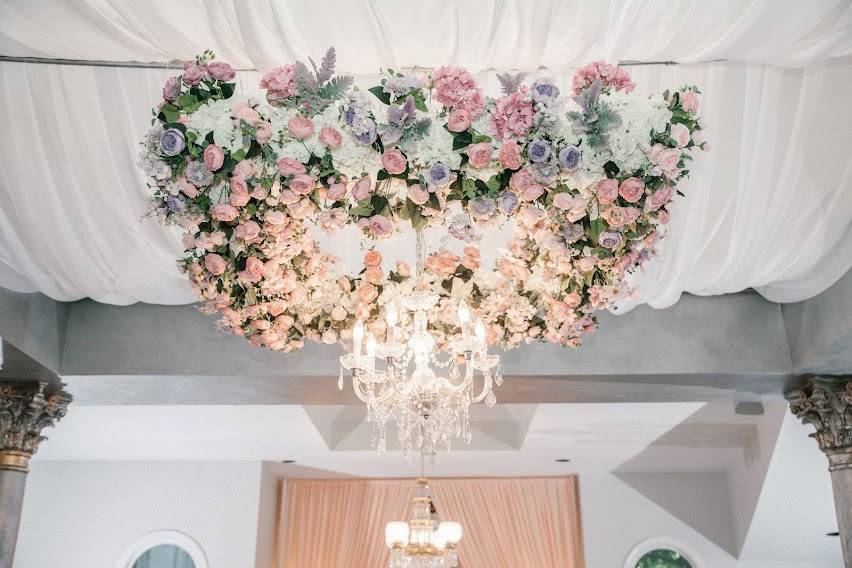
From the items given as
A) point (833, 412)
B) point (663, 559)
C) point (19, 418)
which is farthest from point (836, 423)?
point (19, 418)

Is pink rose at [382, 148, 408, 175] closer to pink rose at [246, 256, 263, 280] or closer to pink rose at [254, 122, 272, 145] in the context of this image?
pink rose at [254, 122, 272, 145]

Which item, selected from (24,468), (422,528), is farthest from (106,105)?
(422,528)

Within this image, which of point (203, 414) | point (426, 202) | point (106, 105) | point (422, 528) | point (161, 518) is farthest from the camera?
point (161, 518)

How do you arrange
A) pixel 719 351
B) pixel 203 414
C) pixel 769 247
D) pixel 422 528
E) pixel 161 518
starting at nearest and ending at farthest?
pixel 769 247 → pixel 719 351 → pixel 203 414 → pixel 422 528 → pixel 161 518

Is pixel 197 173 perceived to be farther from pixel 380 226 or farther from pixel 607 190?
pixel 607 190

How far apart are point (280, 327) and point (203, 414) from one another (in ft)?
15.0

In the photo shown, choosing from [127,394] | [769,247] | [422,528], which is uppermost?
[769,247]

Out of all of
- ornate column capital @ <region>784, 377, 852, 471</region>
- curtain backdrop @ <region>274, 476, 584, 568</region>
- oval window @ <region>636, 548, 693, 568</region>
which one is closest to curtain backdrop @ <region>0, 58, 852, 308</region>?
ornate column capital @ <region>784, 377, 852, 471</region>

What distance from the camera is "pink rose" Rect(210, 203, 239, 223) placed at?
2.51 meters

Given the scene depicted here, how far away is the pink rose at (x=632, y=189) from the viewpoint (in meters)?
2.41

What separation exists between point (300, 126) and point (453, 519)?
8156mm

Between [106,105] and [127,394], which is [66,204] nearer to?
[106,105]

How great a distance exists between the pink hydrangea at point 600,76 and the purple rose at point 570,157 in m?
0.17

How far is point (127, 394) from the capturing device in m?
5.22
